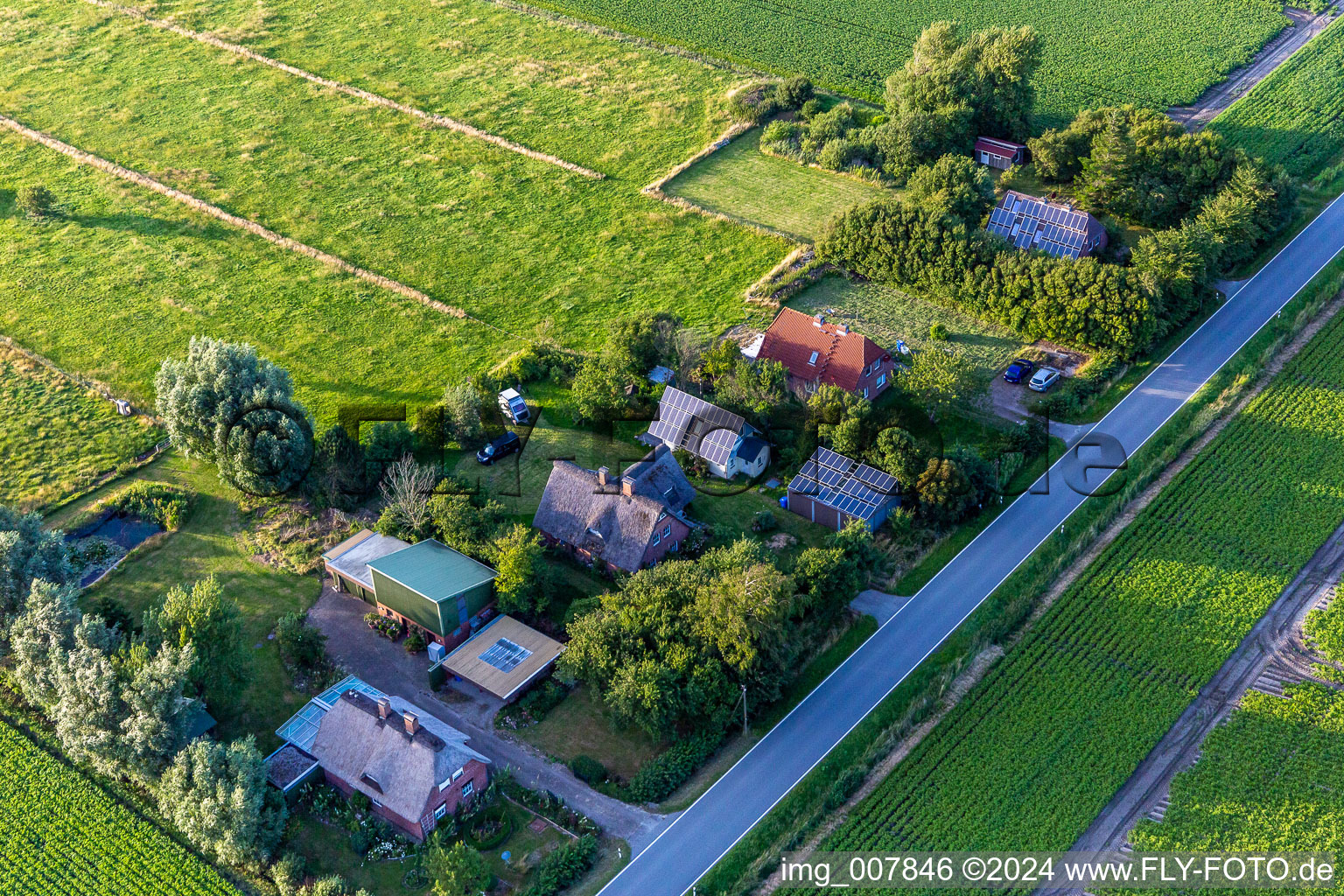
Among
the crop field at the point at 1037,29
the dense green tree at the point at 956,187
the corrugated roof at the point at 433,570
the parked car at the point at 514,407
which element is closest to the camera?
the corrugated roof at the point at 433,570

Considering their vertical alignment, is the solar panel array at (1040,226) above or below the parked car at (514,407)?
above

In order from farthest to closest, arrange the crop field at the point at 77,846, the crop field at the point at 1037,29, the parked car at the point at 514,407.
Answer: the crop field at the point at 1037,29
the parked car at the point at 514,407
the crop field at the point at 77,846

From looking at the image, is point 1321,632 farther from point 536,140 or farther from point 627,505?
point 536,140

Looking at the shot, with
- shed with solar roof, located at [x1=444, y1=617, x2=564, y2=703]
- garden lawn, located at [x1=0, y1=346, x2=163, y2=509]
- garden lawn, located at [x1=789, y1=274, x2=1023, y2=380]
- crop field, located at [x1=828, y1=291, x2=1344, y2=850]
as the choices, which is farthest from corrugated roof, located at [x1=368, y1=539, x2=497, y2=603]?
garden lawn, located at [x1=789, y1=274, x2=1023, y2=380]

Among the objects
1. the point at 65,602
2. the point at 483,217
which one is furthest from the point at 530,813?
the point at 483,217

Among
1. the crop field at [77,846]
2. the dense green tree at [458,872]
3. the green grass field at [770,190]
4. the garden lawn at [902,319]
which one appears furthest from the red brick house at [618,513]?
the green grass field at [770,190]

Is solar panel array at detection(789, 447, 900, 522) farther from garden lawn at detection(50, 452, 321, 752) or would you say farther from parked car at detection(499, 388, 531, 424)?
garden lawn at detection(50, 452, 321, 752)

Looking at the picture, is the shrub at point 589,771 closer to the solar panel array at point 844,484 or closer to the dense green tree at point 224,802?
the dense green tree at point 224,802
